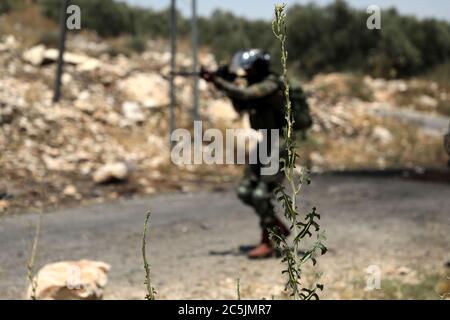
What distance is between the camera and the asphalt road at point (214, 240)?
4.75 m

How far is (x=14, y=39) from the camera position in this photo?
48.4 feet

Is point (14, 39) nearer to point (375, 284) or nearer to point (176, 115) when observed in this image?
point (176, 115)

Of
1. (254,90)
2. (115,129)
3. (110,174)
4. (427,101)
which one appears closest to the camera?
(254,90)

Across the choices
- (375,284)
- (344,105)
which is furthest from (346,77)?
(375,284)

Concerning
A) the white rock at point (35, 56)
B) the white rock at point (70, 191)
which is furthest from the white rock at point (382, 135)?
the white rock at point (70, 191)

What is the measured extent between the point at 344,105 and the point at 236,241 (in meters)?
11.9

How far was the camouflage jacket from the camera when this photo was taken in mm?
5203

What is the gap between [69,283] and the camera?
3867 millimetres

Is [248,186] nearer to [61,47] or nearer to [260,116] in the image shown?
[260,116]

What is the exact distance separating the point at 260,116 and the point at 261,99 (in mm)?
163

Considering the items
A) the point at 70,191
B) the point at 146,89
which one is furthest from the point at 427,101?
the point at 70,191

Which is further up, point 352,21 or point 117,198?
point 352,21

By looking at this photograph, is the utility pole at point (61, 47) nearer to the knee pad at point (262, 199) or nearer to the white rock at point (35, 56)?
the white rock at point (35, 56)

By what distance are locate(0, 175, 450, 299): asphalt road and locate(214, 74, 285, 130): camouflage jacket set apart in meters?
1.17
